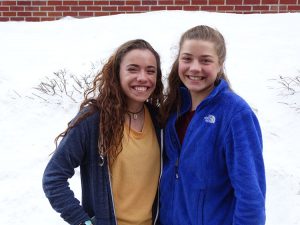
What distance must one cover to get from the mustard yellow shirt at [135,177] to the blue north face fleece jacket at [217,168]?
64 mm

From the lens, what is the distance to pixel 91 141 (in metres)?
1.97

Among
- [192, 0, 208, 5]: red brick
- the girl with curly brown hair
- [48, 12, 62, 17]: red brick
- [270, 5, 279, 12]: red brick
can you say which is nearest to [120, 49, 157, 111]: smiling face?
the girl with curly brown hair

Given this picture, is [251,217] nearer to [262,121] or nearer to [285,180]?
[285,180]

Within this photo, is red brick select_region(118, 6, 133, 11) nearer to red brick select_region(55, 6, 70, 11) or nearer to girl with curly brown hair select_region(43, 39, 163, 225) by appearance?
red brick select_region(55, 6, 70, 11)

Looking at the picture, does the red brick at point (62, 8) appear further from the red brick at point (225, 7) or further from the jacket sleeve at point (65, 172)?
the jacket sleeve at point (65, 172)

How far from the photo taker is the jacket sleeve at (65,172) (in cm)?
193

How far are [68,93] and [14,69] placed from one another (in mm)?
1036

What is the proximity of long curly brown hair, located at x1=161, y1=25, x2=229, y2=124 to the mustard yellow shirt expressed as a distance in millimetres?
195

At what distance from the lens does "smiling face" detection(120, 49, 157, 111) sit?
2.08 meters

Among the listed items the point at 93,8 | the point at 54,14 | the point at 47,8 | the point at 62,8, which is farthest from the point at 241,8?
the point at 47,8

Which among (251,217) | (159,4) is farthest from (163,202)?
(159,4)

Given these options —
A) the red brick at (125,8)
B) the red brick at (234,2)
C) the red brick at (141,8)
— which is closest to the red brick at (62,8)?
the red brick at (125,8)

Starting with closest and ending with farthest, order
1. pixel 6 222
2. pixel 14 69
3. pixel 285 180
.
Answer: pixel 6 222 < pixel 285 180 < pixel 14 69

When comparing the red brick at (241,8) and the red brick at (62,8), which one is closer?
the red brick at (241,8)
